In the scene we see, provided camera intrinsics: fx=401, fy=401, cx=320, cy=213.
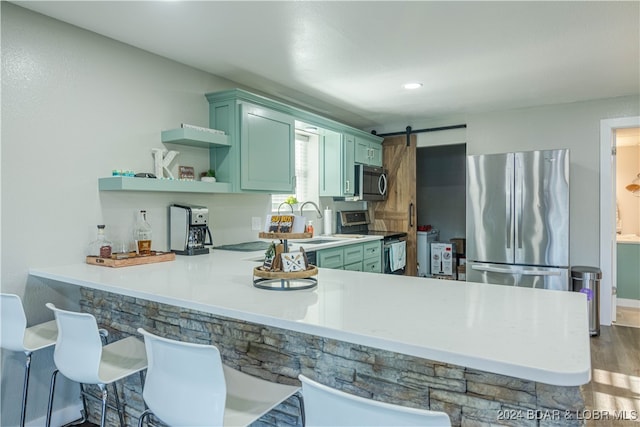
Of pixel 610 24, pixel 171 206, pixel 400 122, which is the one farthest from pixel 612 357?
pixel 171 206

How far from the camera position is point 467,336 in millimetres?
1097

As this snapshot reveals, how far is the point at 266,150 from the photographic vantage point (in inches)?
132

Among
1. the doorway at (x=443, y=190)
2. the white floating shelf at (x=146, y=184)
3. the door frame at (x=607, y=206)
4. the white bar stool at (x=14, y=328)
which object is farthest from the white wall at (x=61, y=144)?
the doorway at (x=443, y=190)

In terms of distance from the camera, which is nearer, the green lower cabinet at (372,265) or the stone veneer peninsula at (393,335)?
the stone veneer peninsula at (393,335)

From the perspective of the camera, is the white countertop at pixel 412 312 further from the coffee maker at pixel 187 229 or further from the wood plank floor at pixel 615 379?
the wood plank floor at pixel 615 379

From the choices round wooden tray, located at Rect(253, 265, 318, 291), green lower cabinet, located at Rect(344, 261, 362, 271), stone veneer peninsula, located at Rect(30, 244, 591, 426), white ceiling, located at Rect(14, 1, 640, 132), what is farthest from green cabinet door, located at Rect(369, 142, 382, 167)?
round wooden tray, located at Rect(253, 265, 318, 291)

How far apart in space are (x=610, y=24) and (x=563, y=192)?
1.81 m

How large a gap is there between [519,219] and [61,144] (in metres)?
3.89

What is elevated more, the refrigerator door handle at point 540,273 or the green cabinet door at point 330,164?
the green cabinet door at point 330,164

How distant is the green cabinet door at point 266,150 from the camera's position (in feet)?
10.4

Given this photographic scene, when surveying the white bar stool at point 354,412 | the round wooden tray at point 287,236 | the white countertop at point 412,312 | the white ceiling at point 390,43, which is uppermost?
the white ceiling at point 390,43

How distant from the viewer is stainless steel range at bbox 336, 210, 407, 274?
4809 mm

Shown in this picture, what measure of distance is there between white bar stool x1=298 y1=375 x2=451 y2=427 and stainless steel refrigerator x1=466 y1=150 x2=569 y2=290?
3542 millimetres

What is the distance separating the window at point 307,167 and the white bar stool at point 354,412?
11.7 feet
